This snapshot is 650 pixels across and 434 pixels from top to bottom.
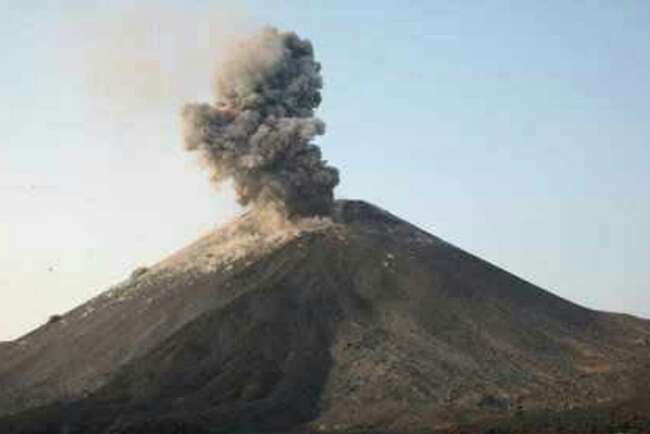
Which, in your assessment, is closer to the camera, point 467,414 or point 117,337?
point 467,414

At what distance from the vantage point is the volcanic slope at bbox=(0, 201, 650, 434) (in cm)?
13225

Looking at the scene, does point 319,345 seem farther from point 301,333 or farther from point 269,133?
point 269,133

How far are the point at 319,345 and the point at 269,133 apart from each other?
40.1 metres

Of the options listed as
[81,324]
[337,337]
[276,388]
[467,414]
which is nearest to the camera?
[467,414]

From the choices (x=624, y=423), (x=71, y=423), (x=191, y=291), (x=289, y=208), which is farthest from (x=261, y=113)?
(x=624, y=423)

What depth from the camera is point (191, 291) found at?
173875mm

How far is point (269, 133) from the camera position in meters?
180

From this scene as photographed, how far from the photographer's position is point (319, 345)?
5960 inches

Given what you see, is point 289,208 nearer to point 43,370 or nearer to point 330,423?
point 43,370

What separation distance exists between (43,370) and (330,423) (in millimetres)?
48616

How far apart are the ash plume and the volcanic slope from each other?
19.2 feet

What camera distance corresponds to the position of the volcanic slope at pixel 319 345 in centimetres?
13225


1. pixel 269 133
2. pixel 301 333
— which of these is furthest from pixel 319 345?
pixel 269 133

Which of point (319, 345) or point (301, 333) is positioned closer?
point (319, 345)
